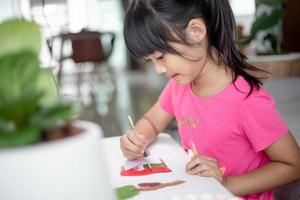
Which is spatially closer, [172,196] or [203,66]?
[172,196]

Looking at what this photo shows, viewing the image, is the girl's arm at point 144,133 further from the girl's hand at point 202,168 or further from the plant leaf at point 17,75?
the plant leaf at point 17,75

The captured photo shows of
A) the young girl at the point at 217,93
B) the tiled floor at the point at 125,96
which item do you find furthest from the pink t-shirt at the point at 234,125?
the tiled floor at the point at 125,96

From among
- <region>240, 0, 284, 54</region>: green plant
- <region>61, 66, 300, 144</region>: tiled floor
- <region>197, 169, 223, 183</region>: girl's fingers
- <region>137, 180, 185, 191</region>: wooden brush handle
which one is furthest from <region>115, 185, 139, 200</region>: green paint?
<region>240, 0, 284, 54</region>: green plant

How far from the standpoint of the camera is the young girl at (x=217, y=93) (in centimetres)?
82

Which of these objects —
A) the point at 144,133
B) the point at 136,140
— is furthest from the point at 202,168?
the point at 144,133

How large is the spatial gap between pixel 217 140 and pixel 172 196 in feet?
1.23

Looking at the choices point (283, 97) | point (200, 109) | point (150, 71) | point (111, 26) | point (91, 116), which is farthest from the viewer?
point (111, 26)

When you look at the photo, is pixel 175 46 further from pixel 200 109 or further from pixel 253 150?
pixel 253 150

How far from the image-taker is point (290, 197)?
3.13 ft

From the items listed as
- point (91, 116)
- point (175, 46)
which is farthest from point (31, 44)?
→ point (91, 116)

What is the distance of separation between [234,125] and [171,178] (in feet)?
0.85

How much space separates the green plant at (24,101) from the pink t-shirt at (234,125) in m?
0.58

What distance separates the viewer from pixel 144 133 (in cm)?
104

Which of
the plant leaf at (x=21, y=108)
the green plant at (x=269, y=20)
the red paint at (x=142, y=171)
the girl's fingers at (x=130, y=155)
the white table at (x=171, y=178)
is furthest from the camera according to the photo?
the green plant at (x=269, y=20)
